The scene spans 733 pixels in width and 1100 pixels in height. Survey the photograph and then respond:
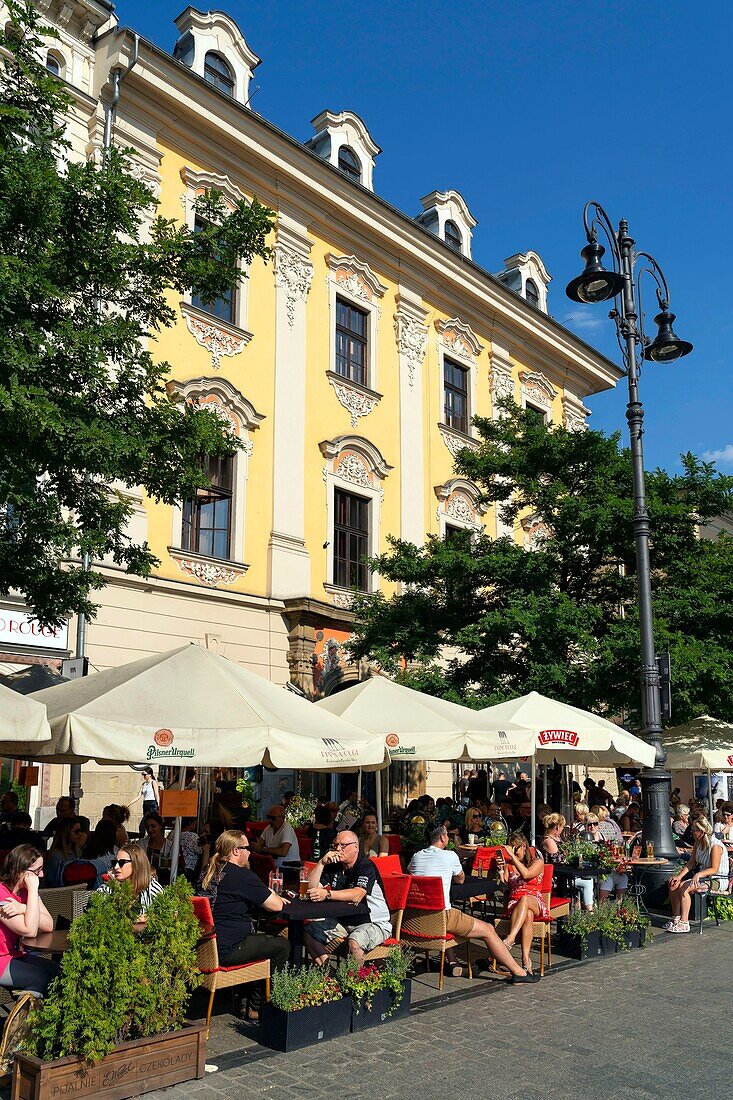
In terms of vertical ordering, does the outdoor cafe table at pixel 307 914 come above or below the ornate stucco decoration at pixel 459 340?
below

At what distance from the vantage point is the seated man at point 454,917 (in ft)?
28.6

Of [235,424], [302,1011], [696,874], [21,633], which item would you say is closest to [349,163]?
[235,424]

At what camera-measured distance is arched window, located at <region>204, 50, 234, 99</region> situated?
70.2 feet

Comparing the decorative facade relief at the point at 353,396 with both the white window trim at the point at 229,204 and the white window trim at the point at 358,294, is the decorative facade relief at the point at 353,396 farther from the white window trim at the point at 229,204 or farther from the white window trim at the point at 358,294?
the white window trim at the point at 229,204

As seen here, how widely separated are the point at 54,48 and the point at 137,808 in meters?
13.9

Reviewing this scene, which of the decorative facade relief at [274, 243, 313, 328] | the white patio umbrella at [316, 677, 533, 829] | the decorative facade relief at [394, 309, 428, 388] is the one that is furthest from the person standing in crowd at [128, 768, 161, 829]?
the decorative facade relief at [394, 309, 428, 388]

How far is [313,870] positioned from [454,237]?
2303cm

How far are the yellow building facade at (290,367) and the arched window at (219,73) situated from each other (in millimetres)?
31

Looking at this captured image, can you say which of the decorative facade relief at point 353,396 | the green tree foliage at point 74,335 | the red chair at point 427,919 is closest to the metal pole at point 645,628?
the red chair at point 427,919

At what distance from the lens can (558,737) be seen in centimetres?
1184

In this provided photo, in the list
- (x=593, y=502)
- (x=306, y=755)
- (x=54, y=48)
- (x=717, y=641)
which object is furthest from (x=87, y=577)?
(x=54, y=48)

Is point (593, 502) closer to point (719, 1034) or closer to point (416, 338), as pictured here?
point (416, 338)

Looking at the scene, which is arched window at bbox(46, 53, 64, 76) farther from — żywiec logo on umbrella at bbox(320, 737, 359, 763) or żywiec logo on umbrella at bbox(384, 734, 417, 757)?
żywiec logo on umbrella at bbox(320, 737, 359, 763)

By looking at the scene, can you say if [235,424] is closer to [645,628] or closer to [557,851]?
[645,628]
